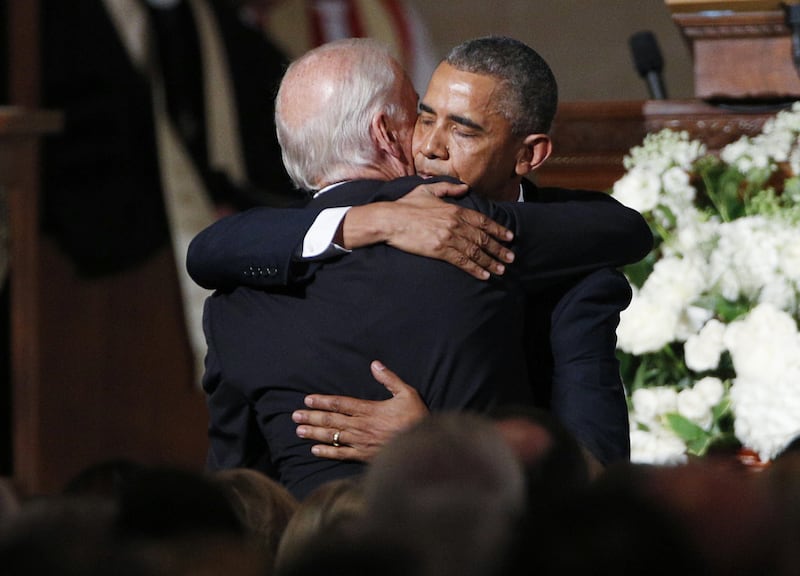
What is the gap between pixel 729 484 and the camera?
38.5 inches

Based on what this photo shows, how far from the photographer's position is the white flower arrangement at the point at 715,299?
246 cm

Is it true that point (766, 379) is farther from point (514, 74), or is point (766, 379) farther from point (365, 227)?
point (365, 227)

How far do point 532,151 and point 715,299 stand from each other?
0.57 meters

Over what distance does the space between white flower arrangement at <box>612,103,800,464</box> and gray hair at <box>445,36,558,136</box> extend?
0.51 metres

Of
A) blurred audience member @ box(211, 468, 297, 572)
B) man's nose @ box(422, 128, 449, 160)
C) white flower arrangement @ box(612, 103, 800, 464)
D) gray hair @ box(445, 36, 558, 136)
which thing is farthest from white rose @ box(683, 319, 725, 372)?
blurred audience member @ box(211, 468, 297, 572)

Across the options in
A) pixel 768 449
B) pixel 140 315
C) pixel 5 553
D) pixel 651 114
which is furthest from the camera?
pixel 140 315

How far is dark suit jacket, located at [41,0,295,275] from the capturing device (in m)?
5.22

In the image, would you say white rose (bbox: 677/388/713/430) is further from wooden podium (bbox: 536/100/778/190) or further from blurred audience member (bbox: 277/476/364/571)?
blurred audience member (bbox: 277/476/364/571)

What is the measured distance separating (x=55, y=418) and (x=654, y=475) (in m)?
4.53

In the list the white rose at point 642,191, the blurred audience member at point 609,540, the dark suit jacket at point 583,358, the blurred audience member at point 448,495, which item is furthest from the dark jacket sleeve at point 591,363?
the blurred audience member at point 609,540

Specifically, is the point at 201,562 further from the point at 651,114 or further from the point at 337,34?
the point at 337,34

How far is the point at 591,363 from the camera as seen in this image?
210cm

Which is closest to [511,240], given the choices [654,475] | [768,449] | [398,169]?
[398,169]

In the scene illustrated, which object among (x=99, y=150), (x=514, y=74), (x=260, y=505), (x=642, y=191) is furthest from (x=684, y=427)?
(x=99, y=150)
